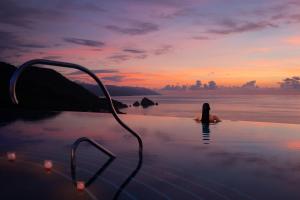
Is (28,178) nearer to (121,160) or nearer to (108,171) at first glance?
(108,171)

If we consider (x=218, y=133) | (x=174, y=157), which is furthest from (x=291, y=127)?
(x=174, y=157)

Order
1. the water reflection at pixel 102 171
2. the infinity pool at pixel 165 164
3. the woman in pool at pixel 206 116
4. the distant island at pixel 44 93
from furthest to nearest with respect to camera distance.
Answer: the distant island at pixel 44 93
the woman in pool at pixel 206 116
the water reflection at pixel 102 171
the infinity pool at pixel 165 164

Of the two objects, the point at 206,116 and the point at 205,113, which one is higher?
the point at 205,113

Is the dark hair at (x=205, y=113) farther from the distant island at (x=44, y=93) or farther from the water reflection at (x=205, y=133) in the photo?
the distant island at (x=44, y=93)

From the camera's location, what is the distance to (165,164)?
37.3 ft

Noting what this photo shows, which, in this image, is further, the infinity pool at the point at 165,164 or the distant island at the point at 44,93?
the distant island at the point at 44,93

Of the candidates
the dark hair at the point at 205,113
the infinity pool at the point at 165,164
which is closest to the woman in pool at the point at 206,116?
the dark hair at the point at 205,113

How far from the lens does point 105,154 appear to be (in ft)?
41.9

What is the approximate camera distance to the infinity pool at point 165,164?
840 centimetres

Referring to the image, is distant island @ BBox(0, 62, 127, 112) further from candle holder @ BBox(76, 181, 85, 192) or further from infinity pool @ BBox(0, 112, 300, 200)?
candle holder @ BBox(76, 181, 85, 192)

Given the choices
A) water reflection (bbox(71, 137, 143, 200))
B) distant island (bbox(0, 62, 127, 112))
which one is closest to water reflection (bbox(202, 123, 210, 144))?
water reflection (bbox(71, 137, 143, 200))

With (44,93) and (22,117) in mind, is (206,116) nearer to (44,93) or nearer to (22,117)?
(22,117)

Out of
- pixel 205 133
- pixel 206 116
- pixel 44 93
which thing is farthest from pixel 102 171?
pixel 44 93

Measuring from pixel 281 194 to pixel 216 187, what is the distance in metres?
1.57
